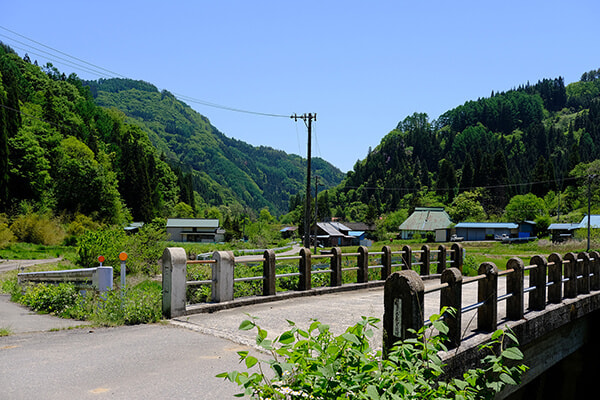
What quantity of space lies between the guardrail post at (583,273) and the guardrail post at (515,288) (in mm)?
5114

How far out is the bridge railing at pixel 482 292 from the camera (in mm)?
5432

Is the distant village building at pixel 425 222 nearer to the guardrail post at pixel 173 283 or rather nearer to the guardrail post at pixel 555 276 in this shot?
the guardrail post at pixel 555 276

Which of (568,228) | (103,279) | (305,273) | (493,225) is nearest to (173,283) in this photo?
(103,279)

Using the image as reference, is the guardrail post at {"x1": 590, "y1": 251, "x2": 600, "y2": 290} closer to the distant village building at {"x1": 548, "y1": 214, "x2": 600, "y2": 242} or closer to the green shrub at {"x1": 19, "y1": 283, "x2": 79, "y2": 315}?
the green shrub at {"x1": 19, "y1": 283, "x2": 79, "y2": 315}

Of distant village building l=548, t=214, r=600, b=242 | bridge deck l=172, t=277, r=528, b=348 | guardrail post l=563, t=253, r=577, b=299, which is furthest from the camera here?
distant village building l=548, t=214, r=600, b=242

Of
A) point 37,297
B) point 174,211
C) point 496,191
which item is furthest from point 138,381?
point 496,191

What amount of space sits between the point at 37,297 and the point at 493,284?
11625 mm

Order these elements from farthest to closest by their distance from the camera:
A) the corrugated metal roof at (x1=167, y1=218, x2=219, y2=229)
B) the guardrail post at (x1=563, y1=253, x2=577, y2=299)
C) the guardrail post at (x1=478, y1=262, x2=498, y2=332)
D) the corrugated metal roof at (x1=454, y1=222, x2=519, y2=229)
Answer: the corrugated metal roof at (x1=167, y1=218, x2=219, y2=229), the corrugated metal roof at (x1=454, y1=222, x2=519, y2=229), the guardrail post at (x1=563, y1=253, x2=577, y2=299), the guardrail post at (x1=478, y1=262, x2=498, y2=332)

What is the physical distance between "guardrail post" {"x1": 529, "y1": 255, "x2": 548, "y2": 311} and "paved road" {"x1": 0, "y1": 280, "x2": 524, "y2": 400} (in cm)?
209

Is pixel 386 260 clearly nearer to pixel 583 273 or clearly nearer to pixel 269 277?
pixel 269 277

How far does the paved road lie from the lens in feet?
18.0

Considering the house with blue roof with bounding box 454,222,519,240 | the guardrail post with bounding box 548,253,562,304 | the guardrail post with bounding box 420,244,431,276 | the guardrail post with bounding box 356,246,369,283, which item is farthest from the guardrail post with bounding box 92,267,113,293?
the house with blue roof with bounding box 454,222,519,240

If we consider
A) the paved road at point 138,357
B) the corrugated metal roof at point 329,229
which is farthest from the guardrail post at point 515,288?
the corrugated metal roof at point 329,229

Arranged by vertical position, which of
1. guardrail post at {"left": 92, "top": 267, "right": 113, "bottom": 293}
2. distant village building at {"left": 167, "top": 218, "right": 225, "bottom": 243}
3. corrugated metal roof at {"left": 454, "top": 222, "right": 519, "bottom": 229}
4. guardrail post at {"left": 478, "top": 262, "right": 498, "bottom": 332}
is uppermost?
guardrail post at {"left": 478, "top": 262, "right": 498, "bottom": 332}
